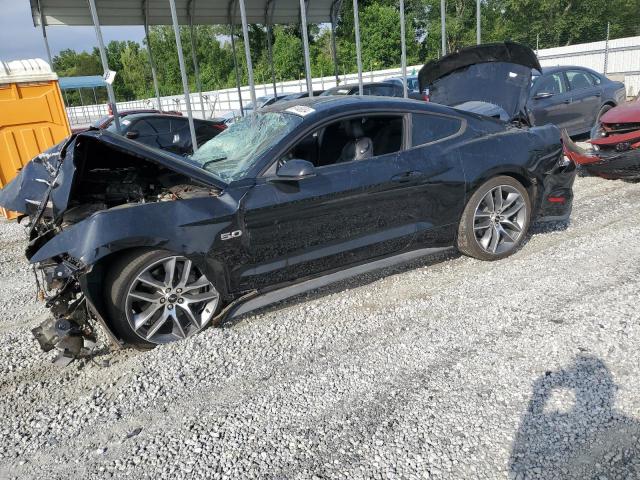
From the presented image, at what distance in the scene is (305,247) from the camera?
364 cm

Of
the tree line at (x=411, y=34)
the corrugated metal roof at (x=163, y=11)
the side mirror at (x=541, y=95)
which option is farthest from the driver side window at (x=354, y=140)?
the tree line at (x=411, y=34)

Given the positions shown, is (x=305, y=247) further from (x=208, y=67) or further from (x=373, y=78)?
(x=208, y=67)

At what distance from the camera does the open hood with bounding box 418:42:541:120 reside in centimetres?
621

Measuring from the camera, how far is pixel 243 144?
4059mm

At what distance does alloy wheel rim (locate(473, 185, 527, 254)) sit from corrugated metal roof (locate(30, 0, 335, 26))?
32.0ft

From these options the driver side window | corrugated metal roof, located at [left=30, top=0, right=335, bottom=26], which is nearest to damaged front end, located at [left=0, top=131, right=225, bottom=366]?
the driver side window

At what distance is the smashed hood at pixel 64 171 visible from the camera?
3265 millimetres

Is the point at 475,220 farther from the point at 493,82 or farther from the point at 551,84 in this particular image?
the point at 551,84

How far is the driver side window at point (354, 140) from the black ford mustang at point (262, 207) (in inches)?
0.5

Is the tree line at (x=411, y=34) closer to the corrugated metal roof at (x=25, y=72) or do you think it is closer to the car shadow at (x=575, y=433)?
the corrugated metal roof at (x=25, y=72)

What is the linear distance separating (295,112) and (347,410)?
2.37 m

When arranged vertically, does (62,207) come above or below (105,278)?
above

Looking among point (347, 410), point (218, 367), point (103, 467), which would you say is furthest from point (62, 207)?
point (347, 410)

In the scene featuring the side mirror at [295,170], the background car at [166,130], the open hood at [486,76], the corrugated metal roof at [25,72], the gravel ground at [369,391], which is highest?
the corrugated metal roof at [25,72]
